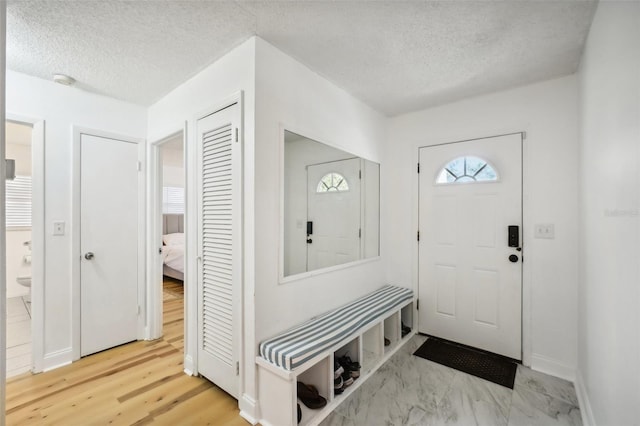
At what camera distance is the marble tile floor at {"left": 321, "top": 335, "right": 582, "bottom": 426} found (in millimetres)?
1744

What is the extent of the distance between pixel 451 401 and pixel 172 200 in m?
6.09

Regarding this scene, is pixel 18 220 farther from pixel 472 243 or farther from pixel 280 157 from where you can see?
pixel 472 243

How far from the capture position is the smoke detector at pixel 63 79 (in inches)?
86.4

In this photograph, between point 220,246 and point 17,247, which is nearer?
point 220,246

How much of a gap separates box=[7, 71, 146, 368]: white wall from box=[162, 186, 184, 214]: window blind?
3724mm

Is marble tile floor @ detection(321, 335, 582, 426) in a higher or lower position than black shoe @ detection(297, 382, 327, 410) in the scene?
lower

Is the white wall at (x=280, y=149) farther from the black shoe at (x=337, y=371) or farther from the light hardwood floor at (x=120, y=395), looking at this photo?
the light hardwood floor at (x=120, y=395)

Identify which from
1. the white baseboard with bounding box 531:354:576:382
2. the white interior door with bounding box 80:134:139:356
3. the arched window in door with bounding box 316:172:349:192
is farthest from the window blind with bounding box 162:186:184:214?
the white baseboard with bounding box 531:354:576:382

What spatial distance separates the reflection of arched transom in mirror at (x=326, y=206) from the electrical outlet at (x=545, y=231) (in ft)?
4.57

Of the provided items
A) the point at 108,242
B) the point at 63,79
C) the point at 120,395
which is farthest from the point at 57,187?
the point at 120,395

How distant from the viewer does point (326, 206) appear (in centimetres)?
251

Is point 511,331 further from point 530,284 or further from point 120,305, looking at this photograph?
point 120,305

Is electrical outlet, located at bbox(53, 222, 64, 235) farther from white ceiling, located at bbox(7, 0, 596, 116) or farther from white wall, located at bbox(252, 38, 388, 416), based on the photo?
white wall, located at bbox(252, 38, 388, 416)

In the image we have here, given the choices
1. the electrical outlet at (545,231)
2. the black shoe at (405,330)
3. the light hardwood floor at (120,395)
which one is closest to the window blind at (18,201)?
the light hardwood floor at (120,395)
